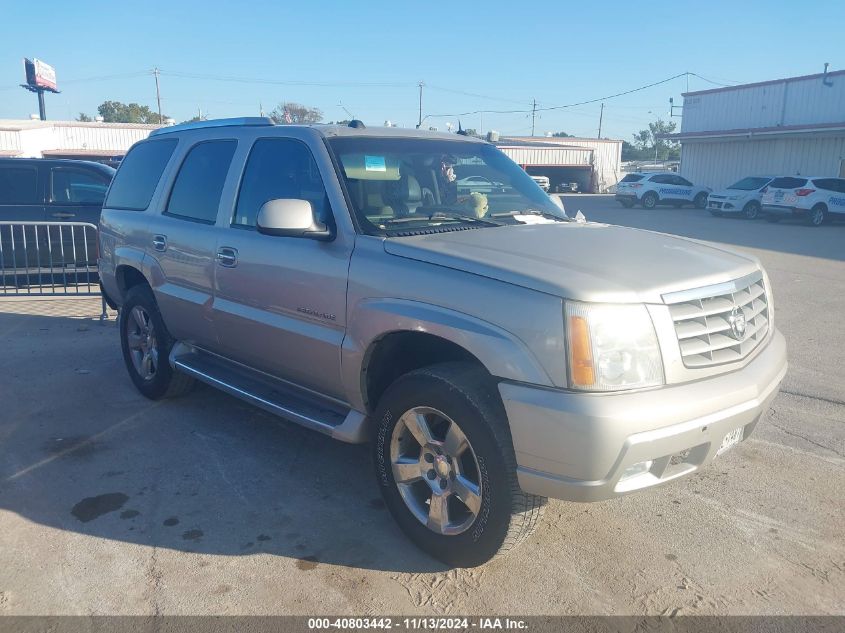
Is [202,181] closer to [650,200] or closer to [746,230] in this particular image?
[746,230]

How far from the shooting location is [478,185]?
450 centimetres

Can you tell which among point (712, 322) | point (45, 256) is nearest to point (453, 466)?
point (712, 322)

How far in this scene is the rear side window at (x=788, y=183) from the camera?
997 inches

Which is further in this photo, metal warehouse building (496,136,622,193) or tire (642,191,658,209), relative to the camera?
metal warehouse building (496,136,622,193)

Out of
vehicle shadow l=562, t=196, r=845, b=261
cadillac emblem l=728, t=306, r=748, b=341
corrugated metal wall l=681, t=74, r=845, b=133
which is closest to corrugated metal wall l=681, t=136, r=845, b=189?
corrugated metal wall l=681, t=74, r=845, b=133

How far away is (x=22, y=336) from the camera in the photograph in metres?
7.82

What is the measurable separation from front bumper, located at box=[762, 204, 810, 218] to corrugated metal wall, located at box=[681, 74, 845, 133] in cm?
733

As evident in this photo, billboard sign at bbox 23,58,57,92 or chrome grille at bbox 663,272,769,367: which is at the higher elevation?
billboard sign at bbox 23,58,57,92

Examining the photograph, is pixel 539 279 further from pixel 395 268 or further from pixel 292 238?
pixel 292 238

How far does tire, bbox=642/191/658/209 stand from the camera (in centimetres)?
3388

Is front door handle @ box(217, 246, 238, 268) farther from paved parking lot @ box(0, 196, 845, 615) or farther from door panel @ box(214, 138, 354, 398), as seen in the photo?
paved parking lot @ box(0, 196, 845, 615)

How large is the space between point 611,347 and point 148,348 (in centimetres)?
402

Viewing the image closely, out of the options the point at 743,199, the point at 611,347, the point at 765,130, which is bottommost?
the point at 743,199

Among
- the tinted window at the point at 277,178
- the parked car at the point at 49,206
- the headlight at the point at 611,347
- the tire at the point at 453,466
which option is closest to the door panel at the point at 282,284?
the tinted window at the point at 277,178
